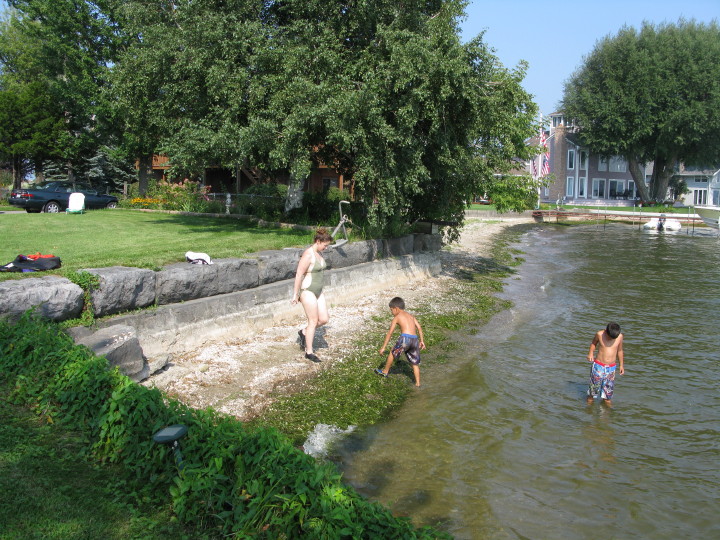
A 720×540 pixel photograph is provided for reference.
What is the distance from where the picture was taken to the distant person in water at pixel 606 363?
8.44 m

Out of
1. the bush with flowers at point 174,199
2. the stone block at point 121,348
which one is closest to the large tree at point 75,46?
the bush with flowers at point 174,199

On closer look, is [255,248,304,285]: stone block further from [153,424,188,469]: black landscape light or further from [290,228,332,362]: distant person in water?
[153,424,188,469]: black landscape light

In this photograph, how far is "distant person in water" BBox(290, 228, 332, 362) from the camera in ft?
28.7

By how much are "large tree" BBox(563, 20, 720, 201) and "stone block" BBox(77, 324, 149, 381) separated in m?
54.9

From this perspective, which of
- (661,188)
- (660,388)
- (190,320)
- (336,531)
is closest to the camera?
(336,531)

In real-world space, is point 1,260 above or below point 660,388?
above

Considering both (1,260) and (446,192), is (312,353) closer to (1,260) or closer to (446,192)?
(1,260)

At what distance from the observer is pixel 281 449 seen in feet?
13.0

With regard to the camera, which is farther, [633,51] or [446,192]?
[633,51]

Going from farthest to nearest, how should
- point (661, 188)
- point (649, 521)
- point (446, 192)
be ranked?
1. point (661, 188)
2. point (446, 192)
3. point (649, 521)

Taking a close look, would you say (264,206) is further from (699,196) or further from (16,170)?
(699,196)

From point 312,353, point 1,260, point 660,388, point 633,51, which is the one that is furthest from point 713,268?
point 633,51

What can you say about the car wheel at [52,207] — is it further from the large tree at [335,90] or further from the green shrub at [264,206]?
the large tree at [335,90]

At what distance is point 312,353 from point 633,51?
56191 mm
